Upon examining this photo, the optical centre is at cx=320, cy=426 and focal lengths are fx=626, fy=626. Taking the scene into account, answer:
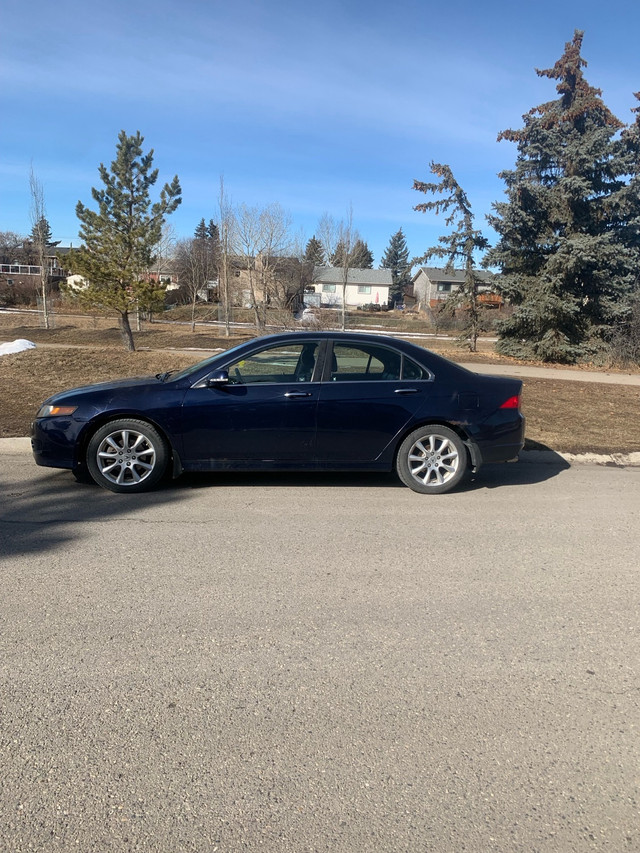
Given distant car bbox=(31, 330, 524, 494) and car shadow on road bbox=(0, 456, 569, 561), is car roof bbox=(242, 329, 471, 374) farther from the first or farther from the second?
car shadow on road bbox=(0, 456, 569, 561)

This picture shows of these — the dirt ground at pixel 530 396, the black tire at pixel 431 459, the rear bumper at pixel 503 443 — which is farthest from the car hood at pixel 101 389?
the rear bumper at pixel 503 443

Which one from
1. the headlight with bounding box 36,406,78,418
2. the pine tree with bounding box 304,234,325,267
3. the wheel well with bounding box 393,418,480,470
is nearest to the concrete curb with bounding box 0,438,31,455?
the headlight with bounding box 36,406,78,418

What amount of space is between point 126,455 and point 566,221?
62.9 ft

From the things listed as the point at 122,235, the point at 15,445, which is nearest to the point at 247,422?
the point at 15,445

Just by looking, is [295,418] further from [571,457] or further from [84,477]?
[571,457]

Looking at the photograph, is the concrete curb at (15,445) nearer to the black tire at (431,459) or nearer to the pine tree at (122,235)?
the black tire at (431,459)

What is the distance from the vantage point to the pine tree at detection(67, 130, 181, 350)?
66.6 ft

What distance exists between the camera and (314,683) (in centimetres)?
299

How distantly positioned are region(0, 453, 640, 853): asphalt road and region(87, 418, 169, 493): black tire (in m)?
0.57

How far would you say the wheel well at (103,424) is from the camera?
19.2 feet

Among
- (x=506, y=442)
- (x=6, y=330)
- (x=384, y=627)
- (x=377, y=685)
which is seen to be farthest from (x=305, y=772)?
(x=6, y=330)

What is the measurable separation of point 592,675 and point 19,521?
14.1 feet

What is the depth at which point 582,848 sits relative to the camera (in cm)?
212

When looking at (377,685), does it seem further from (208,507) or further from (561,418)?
(561,418)
